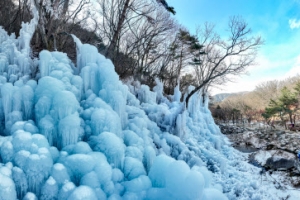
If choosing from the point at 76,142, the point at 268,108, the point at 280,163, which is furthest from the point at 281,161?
the point at 268,108

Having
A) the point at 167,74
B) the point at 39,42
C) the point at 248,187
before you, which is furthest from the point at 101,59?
the point at 167,74

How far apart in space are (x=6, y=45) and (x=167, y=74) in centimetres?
1316

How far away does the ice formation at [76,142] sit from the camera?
2.07m

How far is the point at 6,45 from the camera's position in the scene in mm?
3943

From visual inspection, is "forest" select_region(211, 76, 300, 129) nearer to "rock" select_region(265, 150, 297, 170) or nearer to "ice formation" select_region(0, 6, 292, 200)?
"rock" select_region(265, 150, 297, 170)

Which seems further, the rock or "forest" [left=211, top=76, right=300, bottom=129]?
"forest" [left=211, top=76, right=300, bottom=129]

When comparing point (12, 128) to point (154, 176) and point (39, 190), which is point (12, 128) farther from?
point (154, 176)

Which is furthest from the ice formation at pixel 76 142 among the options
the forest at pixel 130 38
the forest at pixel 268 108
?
the forest at pixel 268 108

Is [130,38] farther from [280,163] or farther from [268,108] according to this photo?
[268,108]

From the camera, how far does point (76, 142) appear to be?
2578 millimetres

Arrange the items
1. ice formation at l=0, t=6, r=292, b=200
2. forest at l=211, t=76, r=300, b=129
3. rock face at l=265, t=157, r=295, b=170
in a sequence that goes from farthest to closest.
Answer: forest at l=211, t=76, r=300, b=129, rock face at l=265, t=157, r=295, b=170, ice formation at l=0, t=6, r=292, b=200

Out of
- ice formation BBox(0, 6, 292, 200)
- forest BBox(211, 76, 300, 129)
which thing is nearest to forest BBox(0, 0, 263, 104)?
ice formation BBox(0, 6, 292, 200)

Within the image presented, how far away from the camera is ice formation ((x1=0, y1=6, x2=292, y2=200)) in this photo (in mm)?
2071

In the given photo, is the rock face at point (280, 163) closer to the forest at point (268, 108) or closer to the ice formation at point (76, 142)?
the ice formation at point (76, 142)
